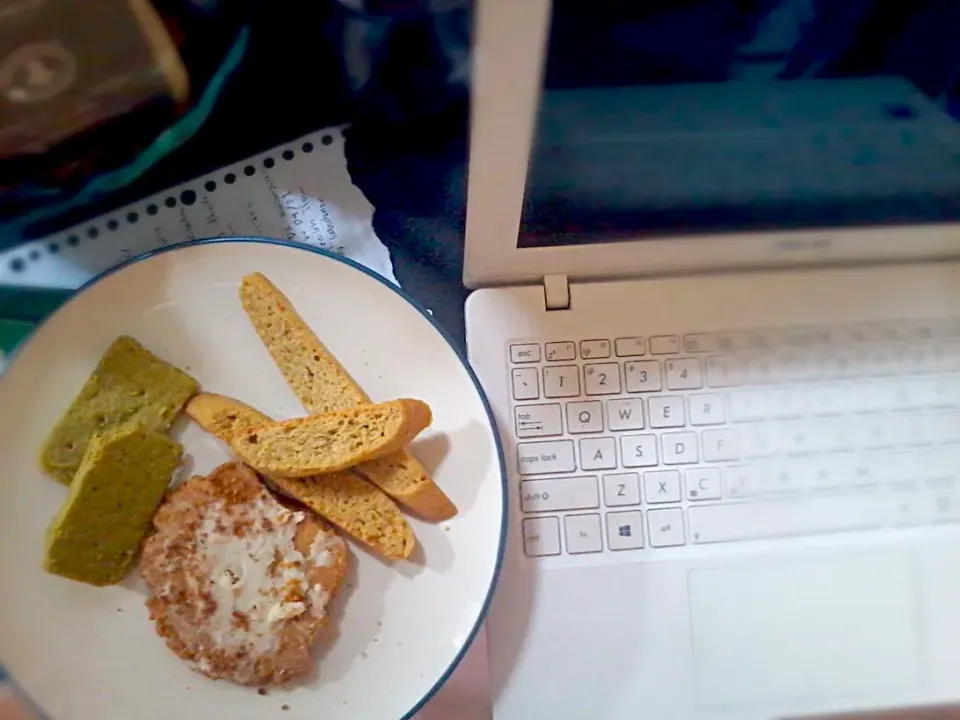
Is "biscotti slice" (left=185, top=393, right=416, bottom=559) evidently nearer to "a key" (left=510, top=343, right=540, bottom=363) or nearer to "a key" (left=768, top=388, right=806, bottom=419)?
"a key" (left=510, top=343, right=540, bottom=363)

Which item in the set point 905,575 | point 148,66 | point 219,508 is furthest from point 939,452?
point 148,66

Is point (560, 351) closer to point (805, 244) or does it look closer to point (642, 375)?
point (642, 375)

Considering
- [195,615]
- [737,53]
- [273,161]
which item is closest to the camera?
[737,53]

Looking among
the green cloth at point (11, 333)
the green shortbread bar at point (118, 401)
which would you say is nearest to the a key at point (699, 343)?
the green shortbread bar at point (118, 401)

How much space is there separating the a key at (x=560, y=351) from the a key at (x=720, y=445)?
0.10 metres

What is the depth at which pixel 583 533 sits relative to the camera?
532 mm

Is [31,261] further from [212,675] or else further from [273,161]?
[212,675]

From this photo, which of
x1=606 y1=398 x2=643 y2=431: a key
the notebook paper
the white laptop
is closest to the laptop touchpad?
the white laptop

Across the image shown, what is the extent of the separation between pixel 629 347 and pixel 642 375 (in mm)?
21

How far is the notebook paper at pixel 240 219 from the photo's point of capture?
1.89ft

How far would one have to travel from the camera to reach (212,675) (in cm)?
49

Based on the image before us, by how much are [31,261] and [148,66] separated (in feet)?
0.55

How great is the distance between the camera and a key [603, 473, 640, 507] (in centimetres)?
54

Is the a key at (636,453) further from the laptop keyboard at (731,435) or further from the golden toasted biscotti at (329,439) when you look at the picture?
the golden toasted biscotti at (329,439)
